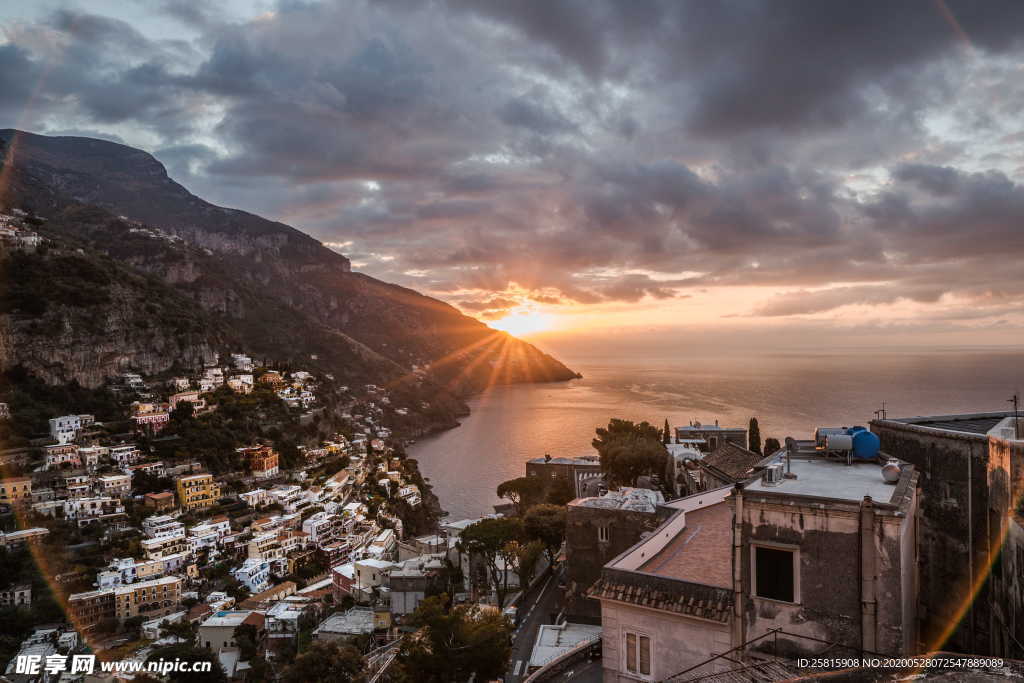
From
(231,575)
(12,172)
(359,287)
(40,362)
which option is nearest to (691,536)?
(231,575)

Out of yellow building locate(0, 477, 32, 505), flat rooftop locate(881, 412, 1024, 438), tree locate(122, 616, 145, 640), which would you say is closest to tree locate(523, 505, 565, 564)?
flat rooftop locate(881, 412, 1024, 438)

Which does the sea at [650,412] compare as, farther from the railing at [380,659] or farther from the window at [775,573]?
the window at [775,573]

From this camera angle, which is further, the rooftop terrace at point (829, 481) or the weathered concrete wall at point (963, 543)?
the weathered concrete wall at point (963, 543)

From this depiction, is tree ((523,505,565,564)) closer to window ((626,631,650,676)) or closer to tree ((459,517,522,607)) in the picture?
tree ((459,517,522,607))

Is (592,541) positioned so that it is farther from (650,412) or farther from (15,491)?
(650,412)

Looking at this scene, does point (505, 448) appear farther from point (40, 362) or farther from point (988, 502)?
point (988, 502)

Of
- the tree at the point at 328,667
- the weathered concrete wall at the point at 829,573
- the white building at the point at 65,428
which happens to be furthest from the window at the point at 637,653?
the white building at the point at 65,428
